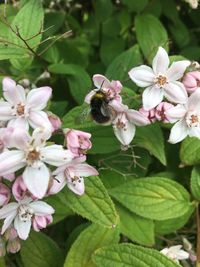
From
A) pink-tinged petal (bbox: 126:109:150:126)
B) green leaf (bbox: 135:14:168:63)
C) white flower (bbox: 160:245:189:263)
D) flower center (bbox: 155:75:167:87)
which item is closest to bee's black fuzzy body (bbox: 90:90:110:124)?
pink-tinged petal (bbox: 126:109:150:126)

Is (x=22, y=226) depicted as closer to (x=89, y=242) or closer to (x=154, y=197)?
(x=89, y=242)

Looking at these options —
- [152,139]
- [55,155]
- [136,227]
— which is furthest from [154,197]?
[55,155]

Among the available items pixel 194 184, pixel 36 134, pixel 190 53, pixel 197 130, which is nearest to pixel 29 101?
pixel 36 134

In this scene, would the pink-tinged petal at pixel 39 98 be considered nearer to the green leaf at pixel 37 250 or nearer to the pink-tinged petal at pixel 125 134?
the pink-tinged petal at pixel 125 134

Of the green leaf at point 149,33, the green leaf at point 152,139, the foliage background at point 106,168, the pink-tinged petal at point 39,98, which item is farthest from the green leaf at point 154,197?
the green leaf at point 149,33

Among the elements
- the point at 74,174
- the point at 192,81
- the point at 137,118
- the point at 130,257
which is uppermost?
the point at 192,81

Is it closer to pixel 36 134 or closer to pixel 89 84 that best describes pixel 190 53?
pixel 89 84

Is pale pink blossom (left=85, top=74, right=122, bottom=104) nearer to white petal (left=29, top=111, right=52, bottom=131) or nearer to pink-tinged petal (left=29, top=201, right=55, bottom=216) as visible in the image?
white petal (left=29, top=111, right=52, bottom=131)
